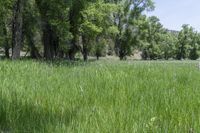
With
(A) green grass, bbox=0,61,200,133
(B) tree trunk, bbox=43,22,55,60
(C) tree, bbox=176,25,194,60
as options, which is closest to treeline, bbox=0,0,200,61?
(B) tree trunk, bbox=43,22,55,60

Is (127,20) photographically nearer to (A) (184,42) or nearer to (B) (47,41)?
(B) (47,41)

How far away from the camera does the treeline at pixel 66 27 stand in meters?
38.2

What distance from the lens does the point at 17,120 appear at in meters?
4.19

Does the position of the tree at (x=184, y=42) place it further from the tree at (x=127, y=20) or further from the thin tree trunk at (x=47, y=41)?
the thin tree trunk at (x=47, y=41)

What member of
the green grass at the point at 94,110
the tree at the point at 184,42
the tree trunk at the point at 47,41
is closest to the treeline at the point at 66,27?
the tree trunk at the point at 47,41

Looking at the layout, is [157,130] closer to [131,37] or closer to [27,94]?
[27,94]

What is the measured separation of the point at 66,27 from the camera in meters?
41.3

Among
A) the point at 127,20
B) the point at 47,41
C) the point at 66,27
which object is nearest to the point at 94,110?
the point at 66,27

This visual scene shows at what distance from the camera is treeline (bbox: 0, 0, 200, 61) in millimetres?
38219

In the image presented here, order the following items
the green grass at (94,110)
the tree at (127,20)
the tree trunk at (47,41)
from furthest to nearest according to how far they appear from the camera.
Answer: the tree at (127,20) < the tree trunk at (47,41) < the green grass at (94,110)

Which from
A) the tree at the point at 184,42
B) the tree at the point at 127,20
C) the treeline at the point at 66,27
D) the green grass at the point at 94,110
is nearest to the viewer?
the green grass at the point at 94,110

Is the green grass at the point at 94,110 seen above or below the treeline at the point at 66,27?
below

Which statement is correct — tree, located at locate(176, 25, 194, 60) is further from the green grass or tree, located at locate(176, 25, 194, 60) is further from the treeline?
the green grass

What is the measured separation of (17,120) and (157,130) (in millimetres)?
1496
